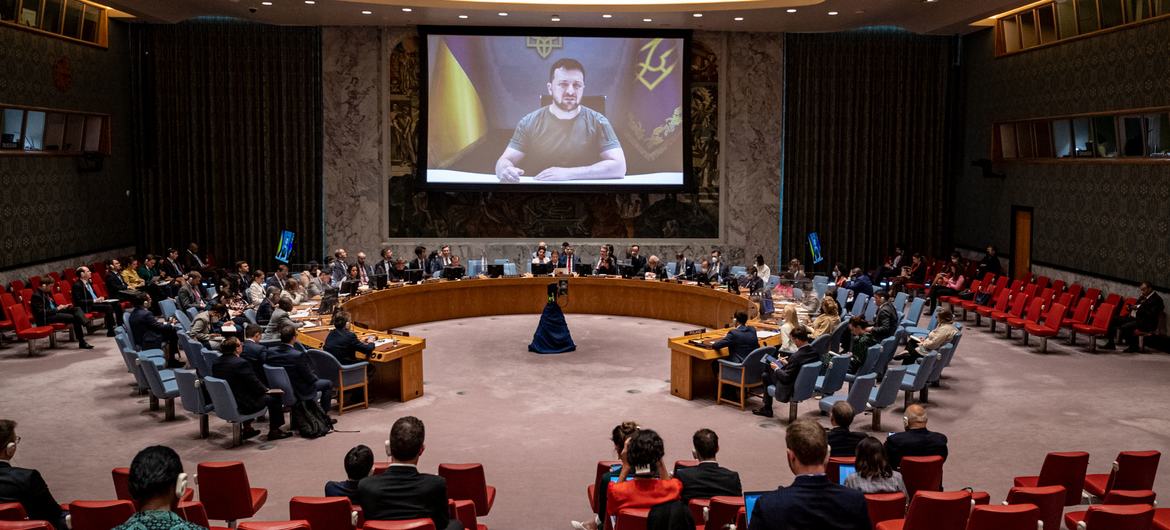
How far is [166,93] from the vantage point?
19516mm

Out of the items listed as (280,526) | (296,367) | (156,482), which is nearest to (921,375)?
(296,367)

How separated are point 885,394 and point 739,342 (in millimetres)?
1678

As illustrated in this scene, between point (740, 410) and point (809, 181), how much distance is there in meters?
10.9

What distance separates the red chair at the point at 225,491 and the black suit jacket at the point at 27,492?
3.01 ft

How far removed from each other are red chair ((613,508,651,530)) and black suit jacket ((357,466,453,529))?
0.90 metres

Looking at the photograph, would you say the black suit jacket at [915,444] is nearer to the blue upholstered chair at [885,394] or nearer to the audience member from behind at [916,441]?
the audience member from behind at [916,441]

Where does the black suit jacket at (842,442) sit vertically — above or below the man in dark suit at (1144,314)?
below

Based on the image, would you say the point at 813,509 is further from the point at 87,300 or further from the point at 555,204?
the point at 555,204

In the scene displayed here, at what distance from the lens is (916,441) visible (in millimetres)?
6664

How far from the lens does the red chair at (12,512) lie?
5086 millimetres

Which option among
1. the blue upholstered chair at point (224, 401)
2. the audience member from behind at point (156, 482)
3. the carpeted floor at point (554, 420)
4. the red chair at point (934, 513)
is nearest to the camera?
the audience member from behind at point (156, 482)

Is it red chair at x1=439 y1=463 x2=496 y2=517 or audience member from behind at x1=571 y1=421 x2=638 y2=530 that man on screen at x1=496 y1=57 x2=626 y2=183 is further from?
audience member from behind at x1=571 y1=421 x2=638 y2=530

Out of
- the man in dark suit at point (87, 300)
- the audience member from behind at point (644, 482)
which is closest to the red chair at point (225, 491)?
the audience member from behind at point (644, 482)

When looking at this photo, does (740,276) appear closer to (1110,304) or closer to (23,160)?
(1110,304)
